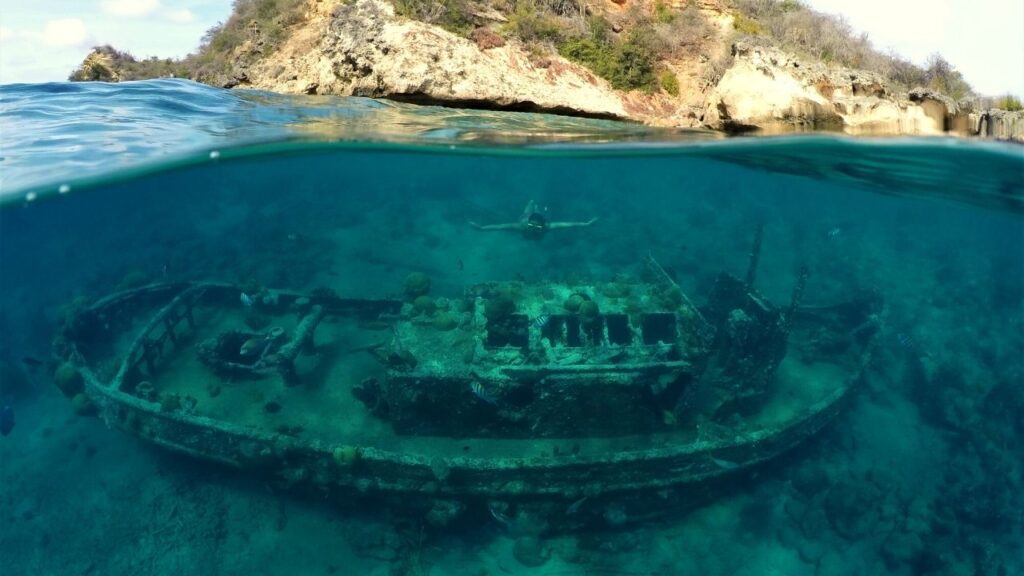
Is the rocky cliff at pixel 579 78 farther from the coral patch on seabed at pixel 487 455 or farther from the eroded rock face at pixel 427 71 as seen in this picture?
the coral patch on seabed at pixel 487 455

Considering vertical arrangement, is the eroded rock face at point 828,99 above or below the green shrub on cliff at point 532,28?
below

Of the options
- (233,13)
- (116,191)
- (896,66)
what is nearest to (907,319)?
(896,66)

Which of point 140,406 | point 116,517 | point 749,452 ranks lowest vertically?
point 116,517

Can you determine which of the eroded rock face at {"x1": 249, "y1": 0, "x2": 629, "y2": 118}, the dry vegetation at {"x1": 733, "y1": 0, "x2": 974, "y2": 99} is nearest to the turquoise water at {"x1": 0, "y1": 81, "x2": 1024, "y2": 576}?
the eroded rock face at {"x1": 249, "y1": 0, "x2": 629, "y2": 118}

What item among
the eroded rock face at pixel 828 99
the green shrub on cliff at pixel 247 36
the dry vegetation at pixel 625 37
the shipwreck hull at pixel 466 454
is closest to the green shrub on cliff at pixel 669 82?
the dry vegetation at pixel 625 37

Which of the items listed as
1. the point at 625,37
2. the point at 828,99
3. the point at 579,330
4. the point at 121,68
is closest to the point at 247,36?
the point at 121,68

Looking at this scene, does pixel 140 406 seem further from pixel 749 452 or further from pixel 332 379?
pixel 749 452

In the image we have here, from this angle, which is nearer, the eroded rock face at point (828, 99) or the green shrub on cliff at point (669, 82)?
the eroded rock face at point (828, 99)
